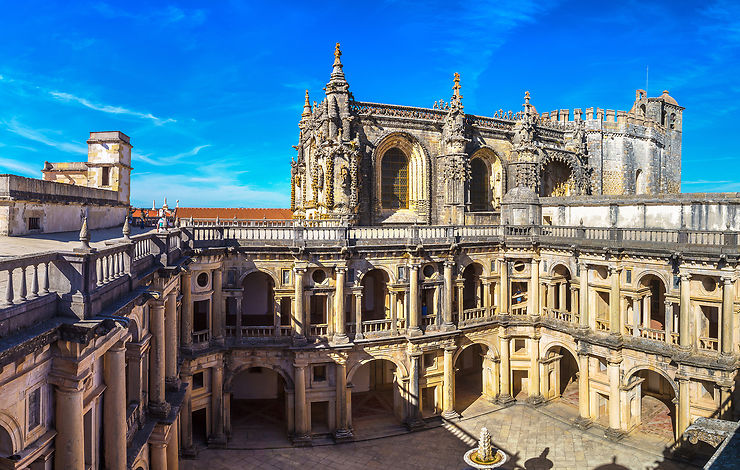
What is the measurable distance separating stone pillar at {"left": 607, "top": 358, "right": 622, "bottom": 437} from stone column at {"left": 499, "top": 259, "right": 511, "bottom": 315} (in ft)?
22.5

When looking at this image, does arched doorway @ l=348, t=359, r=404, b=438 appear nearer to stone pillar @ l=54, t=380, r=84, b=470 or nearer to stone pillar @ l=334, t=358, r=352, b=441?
stone pillar @ l=334, t=358, r=352, b=441

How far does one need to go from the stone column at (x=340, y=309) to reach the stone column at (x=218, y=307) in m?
6.15

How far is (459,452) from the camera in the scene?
24969mm

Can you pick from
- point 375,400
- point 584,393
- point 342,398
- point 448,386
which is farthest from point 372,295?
point 584,393

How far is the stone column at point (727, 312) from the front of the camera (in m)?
22.0

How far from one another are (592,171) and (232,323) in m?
32.2

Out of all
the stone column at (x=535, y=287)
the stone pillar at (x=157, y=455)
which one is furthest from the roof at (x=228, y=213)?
the stone pillar at (x=157, y=455)

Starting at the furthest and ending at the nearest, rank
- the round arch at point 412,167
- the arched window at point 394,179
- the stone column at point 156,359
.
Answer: the arched window at point 394,179 → the round arch at point 412,167 → the stone column at point 156,359

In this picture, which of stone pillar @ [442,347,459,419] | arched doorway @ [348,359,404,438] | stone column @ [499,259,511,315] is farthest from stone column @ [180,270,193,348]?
stone column @ [499,259,511,315]

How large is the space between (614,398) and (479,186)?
1783cm

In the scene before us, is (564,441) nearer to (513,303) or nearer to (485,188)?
(513,303)

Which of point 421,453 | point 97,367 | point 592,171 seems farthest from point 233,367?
point 592,171

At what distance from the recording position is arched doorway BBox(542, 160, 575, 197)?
39469mm

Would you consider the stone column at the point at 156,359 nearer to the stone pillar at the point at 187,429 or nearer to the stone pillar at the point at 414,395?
the stone pillar at the point at 187,429
